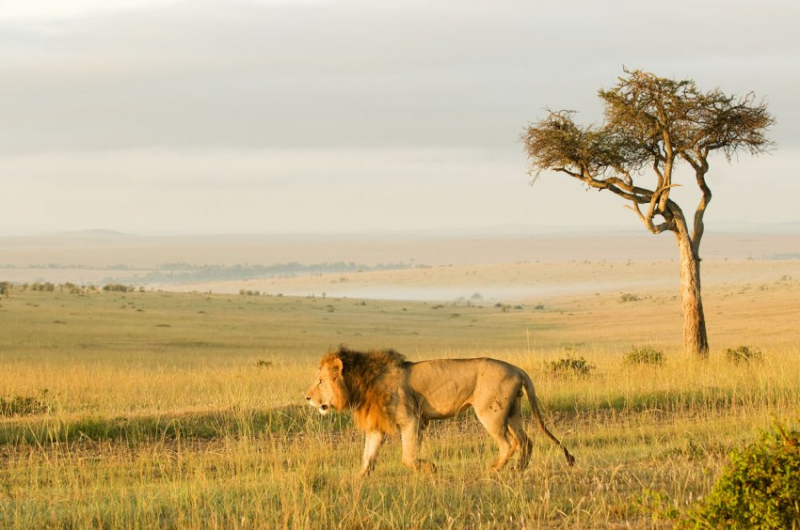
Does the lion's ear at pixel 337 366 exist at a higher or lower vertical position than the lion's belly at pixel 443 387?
higher

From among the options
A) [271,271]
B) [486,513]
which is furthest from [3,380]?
[271,271]

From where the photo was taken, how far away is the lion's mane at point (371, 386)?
348 inches

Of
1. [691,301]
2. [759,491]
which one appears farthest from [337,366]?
[691,301]

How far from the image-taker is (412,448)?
8688 millimetres

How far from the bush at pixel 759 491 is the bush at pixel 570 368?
10.9 meters

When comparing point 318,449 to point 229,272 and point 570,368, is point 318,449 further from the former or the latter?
point 229,272

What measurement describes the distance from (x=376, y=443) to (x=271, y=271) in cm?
14609

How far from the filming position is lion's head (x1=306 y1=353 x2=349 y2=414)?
29.6 ft

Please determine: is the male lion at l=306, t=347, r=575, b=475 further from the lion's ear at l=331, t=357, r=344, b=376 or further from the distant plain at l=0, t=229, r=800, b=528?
the distant plain at l=0, t=229, r=800, b=528

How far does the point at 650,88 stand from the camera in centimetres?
1947

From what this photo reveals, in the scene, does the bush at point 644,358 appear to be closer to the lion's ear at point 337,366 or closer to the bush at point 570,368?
the bush at point 570,368

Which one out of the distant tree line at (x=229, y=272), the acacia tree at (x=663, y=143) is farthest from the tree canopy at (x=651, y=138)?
the distant tree line at (x=229, y=272)

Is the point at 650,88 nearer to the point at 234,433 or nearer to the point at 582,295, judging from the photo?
the point at 234,433

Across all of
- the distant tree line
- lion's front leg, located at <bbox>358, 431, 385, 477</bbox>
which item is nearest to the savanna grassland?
lion's front leg, located at <bbox>358, 431, 385, 477</bbox>
